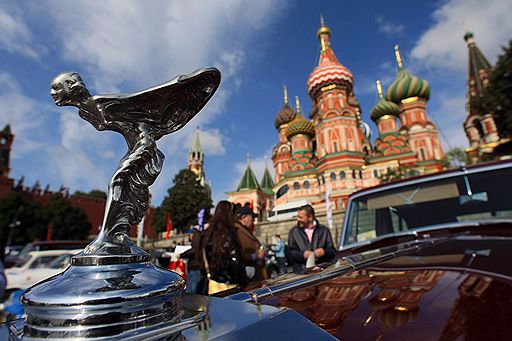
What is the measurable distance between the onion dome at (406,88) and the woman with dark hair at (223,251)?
2935 cm

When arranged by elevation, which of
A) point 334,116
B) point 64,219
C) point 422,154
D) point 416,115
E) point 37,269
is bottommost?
point 37,269

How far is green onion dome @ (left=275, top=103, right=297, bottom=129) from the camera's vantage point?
33.0 meters

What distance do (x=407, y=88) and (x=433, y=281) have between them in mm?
30494

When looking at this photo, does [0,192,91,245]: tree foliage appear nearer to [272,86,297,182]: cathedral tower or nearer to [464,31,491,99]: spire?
[272,86,297,182]: cathedral tower

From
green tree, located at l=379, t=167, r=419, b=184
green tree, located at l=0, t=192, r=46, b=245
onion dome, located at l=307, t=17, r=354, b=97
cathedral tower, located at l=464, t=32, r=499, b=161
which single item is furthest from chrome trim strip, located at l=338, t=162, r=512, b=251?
green tree, located at l=0, t=192, r=46, b=245

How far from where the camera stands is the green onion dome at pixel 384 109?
28055mm

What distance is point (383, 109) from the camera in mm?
28219

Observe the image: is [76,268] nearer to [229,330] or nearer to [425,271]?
[229,330]

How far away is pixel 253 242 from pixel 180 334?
303 cm

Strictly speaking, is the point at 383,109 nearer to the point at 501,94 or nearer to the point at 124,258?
the point at 501,94

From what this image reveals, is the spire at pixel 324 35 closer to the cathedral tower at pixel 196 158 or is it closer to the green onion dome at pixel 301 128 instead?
the green onion dome at pixel 301 128

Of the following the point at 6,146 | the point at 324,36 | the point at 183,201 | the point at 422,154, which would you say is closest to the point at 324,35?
the point at 324,36

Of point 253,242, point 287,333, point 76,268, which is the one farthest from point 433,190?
point 76,268

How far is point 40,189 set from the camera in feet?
108
